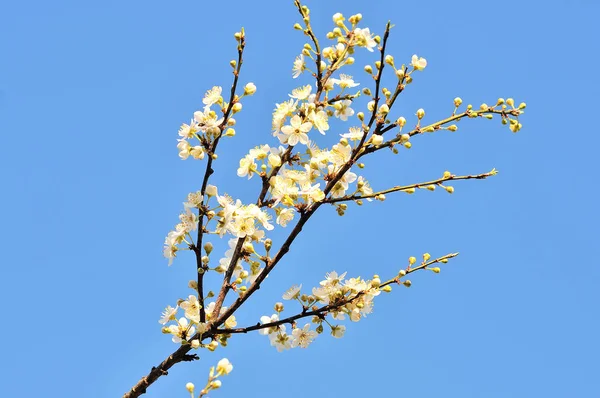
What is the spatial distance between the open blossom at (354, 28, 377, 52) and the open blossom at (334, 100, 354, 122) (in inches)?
15.3

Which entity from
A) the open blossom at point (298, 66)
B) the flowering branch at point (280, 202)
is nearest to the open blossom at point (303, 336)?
the flowering branch at point (280, 202)

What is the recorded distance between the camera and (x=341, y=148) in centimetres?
371

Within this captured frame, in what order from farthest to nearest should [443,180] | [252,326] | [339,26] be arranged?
[339,26]
[443,180]
[252,326]

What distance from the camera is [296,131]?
386 cm

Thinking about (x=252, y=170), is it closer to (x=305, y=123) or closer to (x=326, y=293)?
(x=305, y=123)

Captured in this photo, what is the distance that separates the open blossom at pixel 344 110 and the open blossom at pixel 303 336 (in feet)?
4.67

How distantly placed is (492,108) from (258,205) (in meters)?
1.61

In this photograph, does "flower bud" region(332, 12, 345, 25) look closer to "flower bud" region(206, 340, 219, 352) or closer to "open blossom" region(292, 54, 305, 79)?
"open blossom" region(292, 54, 305, 79)

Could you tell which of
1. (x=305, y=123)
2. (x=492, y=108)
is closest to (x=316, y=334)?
(x=305, y=123)

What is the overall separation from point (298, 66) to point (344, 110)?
0.43 m

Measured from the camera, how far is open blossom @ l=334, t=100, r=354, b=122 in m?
4.20

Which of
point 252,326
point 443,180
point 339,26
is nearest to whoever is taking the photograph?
point 252,326

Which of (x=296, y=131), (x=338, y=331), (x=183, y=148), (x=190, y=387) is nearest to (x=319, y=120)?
(x=296, y=131)

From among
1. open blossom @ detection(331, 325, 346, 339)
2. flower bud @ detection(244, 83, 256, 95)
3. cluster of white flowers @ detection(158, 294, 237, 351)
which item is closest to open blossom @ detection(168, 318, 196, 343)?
cluster of white flowers @ detection(158, 294, 237, 351)
